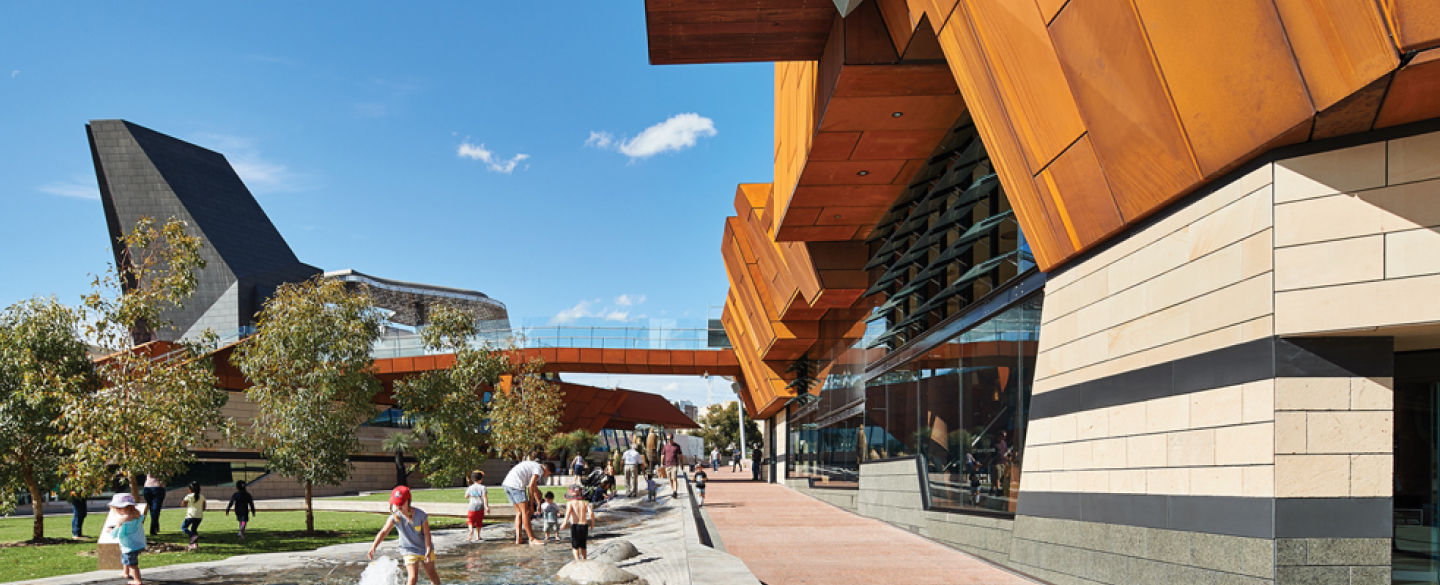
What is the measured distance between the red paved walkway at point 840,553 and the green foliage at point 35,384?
11.8m

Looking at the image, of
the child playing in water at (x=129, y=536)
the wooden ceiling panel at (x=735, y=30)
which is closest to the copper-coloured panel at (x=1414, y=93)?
the wooden ceiling panel at (x=735, y=30)

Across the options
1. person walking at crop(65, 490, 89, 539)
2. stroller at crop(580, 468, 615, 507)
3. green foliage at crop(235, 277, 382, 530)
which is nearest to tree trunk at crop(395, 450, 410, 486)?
stroller at crop(580, 468, 615, 507)

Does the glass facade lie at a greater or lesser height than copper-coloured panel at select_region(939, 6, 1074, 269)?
lesser

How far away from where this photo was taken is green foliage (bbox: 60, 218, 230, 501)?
16.2 metres

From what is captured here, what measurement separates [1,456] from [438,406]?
13.9 m

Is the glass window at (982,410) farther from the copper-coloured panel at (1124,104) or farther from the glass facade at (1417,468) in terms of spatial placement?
the glass facade at (1417,468)

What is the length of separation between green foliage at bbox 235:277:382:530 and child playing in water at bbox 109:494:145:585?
9.27m

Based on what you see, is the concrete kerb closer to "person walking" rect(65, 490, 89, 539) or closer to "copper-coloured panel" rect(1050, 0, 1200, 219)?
"copper-coloured panel" rect(1050, 0, 1200, 219)

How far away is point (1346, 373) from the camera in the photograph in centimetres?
686

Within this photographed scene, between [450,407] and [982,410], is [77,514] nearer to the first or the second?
[450,407]

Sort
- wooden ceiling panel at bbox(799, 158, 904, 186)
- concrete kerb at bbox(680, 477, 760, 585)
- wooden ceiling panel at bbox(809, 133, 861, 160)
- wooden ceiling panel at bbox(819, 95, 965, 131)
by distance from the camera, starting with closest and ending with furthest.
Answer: concrete kerb at bbox(680, 477, 760, 585), wooden ceiling panel at bbox(819, 95, 965, 131), wooden ceiling panel at bbox(809, 133, 861, 160), wooden ceiling panel at bbox(799, 158, 904, 186)

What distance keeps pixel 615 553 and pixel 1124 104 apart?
8.46 metres

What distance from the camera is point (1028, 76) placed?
31.2 feet

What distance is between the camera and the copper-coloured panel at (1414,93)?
5.67m
